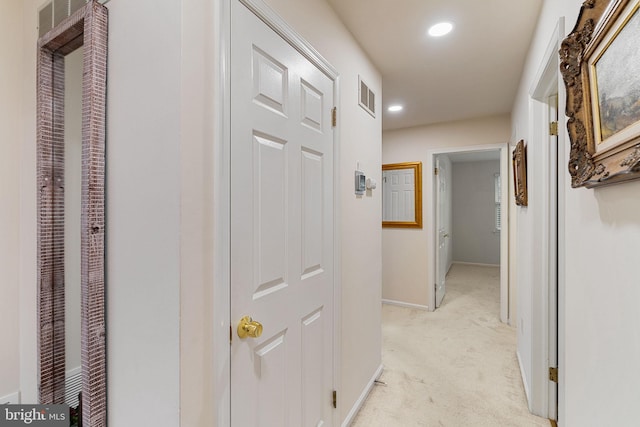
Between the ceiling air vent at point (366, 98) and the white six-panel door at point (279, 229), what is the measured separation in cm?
50

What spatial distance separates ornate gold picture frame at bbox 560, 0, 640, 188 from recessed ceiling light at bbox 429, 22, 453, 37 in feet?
3.50

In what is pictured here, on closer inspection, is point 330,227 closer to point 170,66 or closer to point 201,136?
point 201,136

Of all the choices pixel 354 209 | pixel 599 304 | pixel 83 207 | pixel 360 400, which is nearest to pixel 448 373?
pixel 360 400

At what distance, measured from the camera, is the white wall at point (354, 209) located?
167cm

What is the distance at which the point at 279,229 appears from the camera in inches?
49.4

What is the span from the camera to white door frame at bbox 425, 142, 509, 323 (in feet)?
11.6

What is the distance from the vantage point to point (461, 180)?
7223mm

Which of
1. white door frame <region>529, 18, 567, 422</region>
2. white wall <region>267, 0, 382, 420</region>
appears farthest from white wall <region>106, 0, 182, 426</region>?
white door frame <region>529, 18, 567, 422</region>

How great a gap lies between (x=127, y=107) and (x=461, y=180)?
7.48 metres

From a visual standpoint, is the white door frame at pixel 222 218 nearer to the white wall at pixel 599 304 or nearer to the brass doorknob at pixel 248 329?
the brass doorknob at pixel 248 329

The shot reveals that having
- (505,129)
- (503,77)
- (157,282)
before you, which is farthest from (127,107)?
(505,129)
